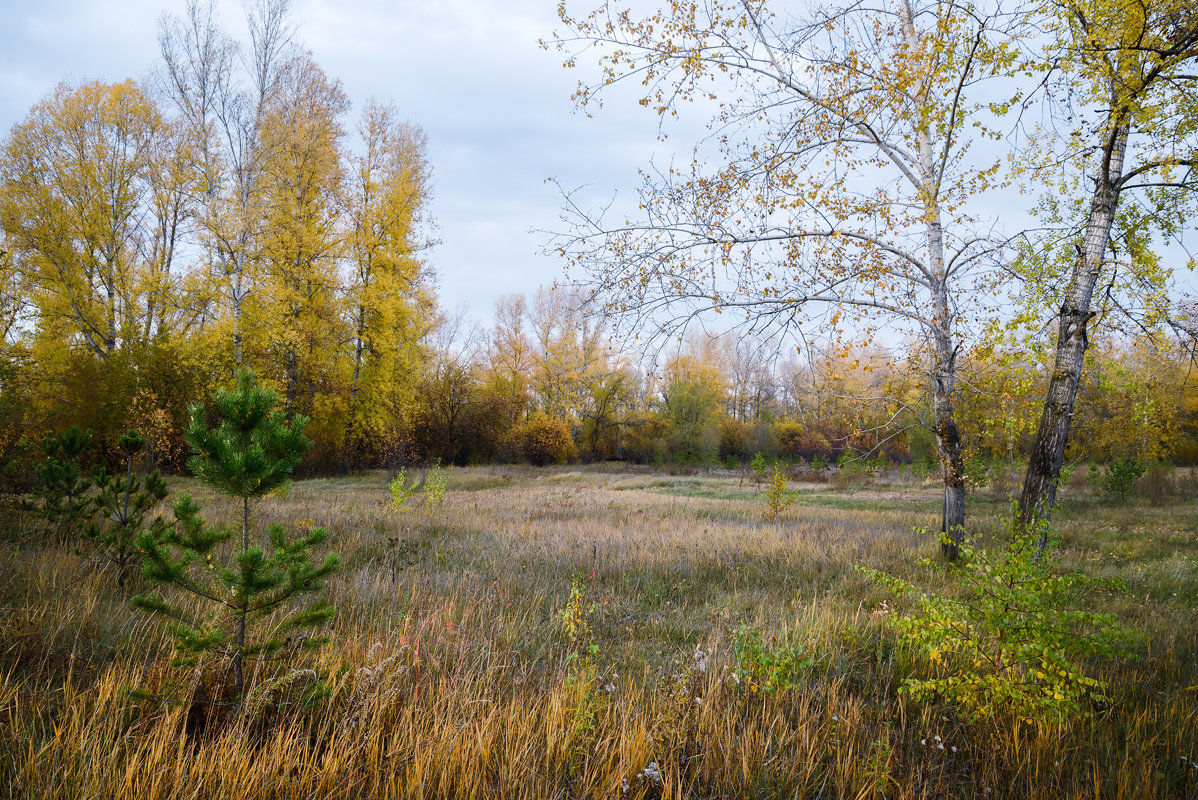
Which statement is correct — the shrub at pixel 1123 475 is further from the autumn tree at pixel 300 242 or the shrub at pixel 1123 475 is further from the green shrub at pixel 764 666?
the autumn tree at pixel 300 242

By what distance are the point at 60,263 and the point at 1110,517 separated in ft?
99.2

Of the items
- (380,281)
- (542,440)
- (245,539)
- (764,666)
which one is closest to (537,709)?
(764,666)

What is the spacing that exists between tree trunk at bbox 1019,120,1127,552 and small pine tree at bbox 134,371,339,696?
6722mm

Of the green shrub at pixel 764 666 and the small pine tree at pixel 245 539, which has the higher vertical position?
the small pine tree at pixel 245 539

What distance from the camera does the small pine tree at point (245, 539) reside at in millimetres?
2121

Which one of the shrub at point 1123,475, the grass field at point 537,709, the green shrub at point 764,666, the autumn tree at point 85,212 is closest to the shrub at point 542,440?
the autumn tree at point 85,212

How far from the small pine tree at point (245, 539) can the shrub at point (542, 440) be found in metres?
28.0

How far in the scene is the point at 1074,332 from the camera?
5371 mm

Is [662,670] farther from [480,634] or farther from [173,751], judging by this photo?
[173,751]

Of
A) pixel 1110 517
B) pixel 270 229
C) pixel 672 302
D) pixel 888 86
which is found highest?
pixel 270 229

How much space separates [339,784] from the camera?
1.90 m

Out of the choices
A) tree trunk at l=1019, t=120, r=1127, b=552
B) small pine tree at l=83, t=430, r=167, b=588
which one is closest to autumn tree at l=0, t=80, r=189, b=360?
small pine tree at l=83, t=430, r=167, b=588

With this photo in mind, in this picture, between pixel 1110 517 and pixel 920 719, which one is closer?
pixel 920 719

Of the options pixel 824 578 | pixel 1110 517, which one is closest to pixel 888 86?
pixel 824 578
